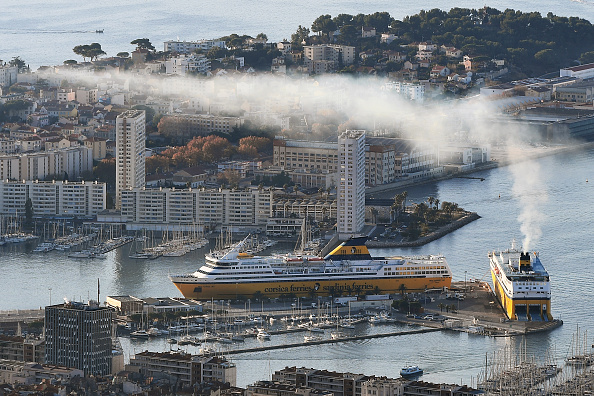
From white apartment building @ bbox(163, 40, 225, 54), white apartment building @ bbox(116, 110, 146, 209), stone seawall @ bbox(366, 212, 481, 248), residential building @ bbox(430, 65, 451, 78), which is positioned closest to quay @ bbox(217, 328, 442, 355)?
stone seawall @ bbox(366, 212, 481, 248)

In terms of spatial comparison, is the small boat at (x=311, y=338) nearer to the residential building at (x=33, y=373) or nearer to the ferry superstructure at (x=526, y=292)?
the ferry superstructure at (x=526, y=292)

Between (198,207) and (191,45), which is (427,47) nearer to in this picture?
(191,45)

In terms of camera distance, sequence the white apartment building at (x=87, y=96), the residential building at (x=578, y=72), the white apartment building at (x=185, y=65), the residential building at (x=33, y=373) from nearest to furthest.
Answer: the residential building at (x=33, y=373) < the white apartment building at (x=87, y=96) < the white apartment building at (x=185, y=65) < the residential building at (x=578, y=72)

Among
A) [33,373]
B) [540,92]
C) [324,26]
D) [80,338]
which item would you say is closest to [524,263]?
[80,338]

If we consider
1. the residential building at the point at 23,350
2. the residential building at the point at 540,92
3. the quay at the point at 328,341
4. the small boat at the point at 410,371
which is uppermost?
the residential building at the point at 540,92

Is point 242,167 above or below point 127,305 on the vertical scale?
above

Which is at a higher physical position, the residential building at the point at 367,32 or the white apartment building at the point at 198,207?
the residential building at the point at 367,32

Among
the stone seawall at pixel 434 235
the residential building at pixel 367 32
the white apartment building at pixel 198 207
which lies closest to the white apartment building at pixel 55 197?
the white apartment building at pixel 198 207
